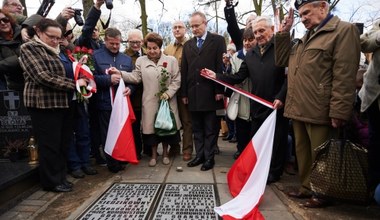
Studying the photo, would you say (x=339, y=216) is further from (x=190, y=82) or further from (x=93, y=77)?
(x=93, y=77)

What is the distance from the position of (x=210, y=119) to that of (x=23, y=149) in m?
2.73

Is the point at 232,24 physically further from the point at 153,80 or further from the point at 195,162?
the point at 195,162

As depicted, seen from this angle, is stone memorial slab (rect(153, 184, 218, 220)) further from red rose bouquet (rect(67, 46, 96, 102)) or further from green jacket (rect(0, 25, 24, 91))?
green jacket (rect(0, 25, 24, 91))

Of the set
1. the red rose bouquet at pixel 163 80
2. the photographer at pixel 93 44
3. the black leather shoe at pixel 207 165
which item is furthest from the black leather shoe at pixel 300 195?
the photographer at pixel 93 44

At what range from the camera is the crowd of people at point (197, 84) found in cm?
303

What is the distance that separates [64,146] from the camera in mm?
3840

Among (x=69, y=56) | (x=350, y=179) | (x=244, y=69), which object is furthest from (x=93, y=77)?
(x=350, y=179)

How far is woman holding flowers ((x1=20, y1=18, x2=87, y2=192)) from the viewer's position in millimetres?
3467

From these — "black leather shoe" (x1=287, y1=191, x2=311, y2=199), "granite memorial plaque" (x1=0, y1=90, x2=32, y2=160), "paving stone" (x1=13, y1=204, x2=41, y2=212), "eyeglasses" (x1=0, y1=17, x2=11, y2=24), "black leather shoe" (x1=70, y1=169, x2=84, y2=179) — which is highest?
"eyeglasses" (x1=0, y1=17, x2=11, y2=24)

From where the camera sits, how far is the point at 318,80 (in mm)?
3086

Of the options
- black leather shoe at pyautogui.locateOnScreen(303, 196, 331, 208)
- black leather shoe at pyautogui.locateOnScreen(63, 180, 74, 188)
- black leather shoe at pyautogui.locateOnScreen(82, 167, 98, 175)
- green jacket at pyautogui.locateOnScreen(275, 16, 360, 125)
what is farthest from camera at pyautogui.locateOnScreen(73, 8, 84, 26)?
black leather shoe at pyautogui.locateOnScreen(303, 196, 331, 208)

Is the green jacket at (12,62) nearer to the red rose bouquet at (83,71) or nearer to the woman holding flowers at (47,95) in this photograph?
the woman holding flowers at (47,95)

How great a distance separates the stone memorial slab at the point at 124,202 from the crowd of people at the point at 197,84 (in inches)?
25.9

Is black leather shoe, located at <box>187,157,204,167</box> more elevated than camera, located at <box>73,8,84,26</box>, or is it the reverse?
camera, located at <box>73,8,84,26</box>
